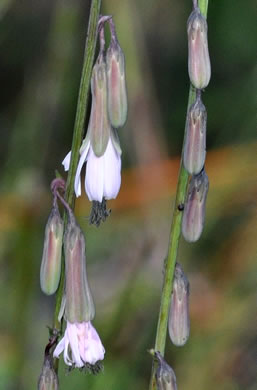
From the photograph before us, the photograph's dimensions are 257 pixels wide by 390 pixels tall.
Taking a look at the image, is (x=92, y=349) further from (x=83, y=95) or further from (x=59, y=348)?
(x=83, y=95)

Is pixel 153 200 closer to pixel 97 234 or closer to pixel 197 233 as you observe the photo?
pixel 97 234

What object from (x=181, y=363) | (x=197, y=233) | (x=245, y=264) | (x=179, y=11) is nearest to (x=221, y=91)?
(x=179, y=11)

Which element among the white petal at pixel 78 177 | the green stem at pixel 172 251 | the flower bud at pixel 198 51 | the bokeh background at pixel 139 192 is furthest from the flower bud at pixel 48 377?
the bokeh background at pixel 139 192

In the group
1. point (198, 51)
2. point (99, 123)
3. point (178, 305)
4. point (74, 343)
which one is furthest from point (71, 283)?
point (198, 51)

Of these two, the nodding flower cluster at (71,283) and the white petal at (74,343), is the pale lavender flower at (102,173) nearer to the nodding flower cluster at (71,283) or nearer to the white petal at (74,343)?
the nodding flower cluster at (71,283)

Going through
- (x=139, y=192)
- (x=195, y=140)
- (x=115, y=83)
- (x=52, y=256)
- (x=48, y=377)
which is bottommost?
(x=48, y=377)

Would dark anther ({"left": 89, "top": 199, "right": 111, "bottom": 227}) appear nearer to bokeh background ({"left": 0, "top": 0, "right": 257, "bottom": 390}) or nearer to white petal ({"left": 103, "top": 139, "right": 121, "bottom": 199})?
white petal ({"left": 103, "top": 139, "right": 121, "bottom": 199})
